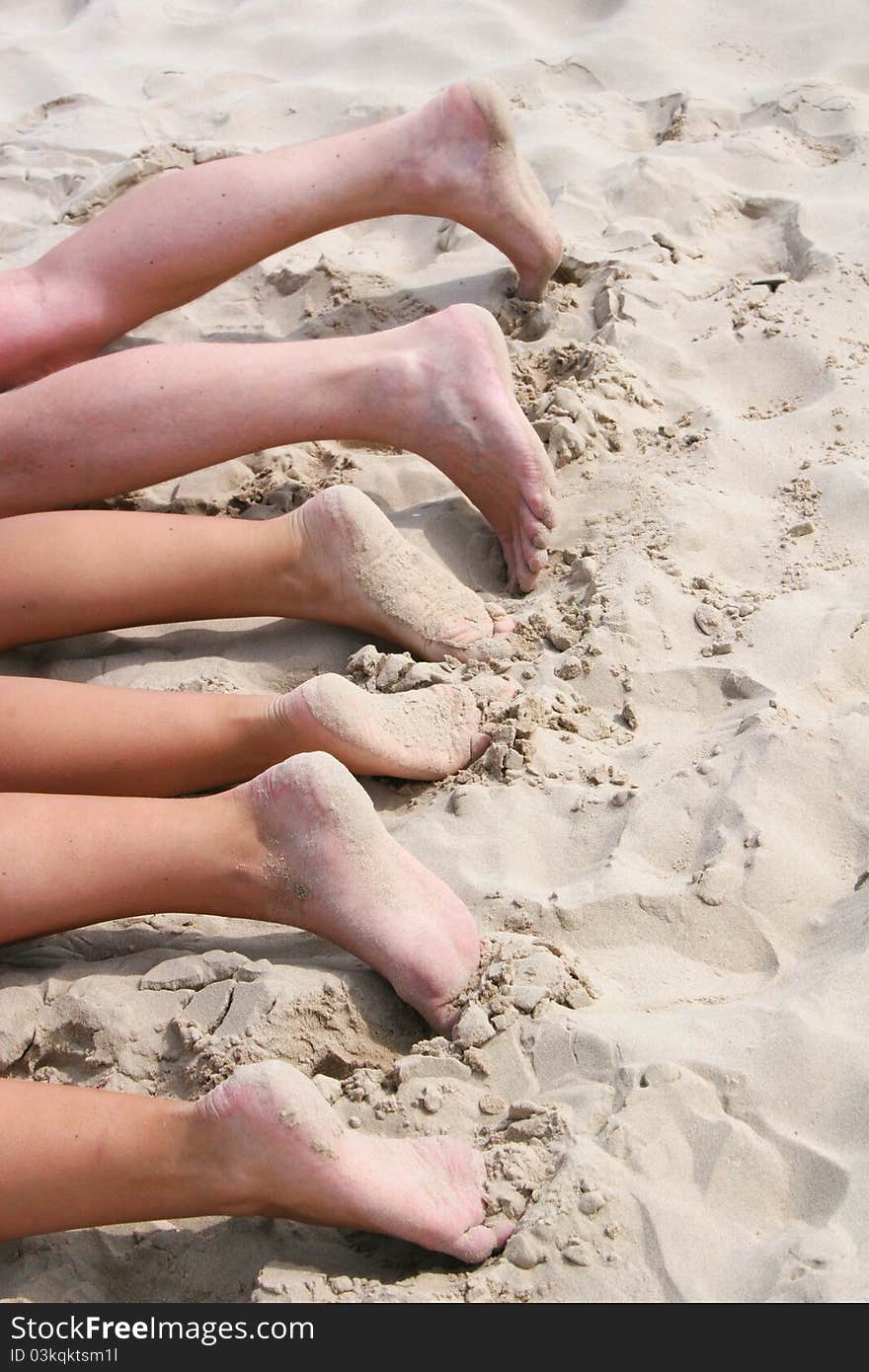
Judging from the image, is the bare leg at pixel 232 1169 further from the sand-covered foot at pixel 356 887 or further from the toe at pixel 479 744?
the toe at pixel 479 744

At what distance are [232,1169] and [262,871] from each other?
0.44 m

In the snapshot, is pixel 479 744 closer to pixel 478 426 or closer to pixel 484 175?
pixel 478 426

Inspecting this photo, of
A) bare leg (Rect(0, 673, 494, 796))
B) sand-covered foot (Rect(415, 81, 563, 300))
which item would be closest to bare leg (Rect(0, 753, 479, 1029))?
bare leg (Rect(0, 673, 494, 796))

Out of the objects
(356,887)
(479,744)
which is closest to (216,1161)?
(356,887)

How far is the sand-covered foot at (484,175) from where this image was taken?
2.83 m

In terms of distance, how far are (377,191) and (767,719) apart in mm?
1519

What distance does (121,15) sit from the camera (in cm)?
438

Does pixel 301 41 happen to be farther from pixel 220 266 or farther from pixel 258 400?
pixel 258 400

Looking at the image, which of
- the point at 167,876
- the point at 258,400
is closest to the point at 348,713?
the point at 167,876

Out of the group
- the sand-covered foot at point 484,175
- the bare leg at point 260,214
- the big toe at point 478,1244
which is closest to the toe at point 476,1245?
the big toe at point 478,1244

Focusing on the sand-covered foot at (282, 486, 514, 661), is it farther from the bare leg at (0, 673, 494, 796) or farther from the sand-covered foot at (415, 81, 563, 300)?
the sand-covered foot at (415, 81, 563, 300)

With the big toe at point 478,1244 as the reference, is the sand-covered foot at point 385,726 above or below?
above

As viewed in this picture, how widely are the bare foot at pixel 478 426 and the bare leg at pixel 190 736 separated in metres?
0.49

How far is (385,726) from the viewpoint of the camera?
208 cm
